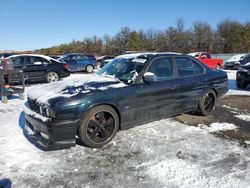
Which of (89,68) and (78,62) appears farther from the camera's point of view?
(89,68)

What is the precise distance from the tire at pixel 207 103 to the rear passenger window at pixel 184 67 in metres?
0.75

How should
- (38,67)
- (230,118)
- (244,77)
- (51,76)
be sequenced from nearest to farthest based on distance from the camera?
1. (230,118)
2. (244,77)
3. (38,67)
4. (51,76)

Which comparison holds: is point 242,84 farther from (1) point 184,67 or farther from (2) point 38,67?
(2) point 38,67

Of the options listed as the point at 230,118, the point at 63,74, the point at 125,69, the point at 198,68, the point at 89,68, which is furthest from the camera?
the point at 89,68

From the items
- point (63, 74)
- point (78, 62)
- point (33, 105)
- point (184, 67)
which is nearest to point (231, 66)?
point (78, 62)

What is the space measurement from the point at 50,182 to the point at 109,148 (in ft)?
4.28

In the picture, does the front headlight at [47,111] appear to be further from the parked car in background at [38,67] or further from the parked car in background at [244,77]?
the parked car in background at [244,77]

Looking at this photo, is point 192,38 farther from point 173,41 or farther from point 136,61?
point 136,61

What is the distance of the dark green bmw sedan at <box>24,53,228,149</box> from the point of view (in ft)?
12.6

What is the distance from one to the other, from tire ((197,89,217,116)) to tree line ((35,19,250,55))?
A: 47914 mm

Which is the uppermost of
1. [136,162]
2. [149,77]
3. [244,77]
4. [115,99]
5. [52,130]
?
[149,77]

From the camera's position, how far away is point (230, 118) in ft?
20.0

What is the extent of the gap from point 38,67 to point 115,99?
9231 millimetres

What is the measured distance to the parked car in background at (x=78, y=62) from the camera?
19.4m
